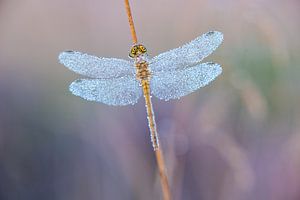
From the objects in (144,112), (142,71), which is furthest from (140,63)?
(144,112)

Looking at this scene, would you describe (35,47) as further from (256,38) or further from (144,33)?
(256,38)

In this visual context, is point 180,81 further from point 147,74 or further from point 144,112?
point 144,112

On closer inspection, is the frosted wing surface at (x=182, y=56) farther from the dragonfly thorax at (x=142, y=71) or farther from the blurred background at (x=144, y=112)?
the blurred background at (x=144, y=112)

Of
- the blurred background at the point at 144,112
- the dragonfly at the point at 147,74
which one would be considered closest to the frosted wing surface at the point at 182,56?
the dragonfly at the point at 147,74

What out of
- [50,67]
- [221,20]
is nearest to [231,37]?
[221,20]

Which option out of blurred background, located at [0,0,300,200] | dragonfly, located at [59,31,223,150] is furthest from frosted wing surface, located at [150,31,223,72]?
blurred background, located at [0,0,300,200]
